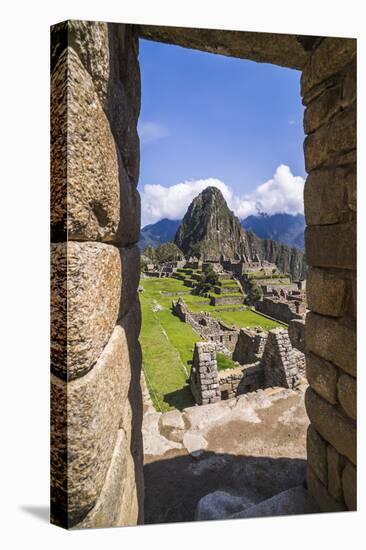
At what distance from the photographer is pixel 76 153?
4.94ft

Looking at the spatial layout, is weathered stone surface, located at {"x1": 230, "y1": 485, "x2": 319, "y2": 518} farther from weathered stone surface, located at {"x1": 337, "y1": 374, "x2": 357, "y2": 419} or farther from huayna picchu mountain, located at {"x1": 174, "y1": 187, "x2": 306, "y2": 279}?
huayna picchu mountain, located at {"x1": 174, "y1": 187, "x2": 306, "y2": 279}

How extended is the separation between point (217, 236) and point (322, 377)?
313 feet

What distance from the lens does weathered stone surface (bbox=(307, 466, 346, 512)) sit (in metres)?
2.78

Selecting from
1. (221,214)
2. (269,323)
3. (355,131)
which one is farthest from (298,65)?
(221,214)

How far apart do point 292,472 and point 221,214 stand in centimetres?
10122

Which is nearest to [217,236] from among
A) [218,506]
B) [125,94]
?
[218,506]

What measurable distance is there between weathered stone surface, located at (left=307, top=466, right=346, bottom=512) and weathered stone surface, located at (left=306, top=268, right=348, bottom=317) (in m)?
1.49

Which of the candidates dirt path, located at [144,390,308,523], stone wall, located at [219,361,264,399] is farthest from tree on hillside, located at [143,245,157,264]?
dirt path, located at [144,390,308,523]

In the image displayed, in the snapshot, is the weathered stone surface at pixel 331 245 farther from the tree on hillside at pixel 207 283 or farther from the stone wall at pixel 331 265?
the tree on hillside at pixel 207 283

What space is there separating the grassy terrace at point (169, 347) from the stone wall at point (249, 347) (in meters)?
1.02

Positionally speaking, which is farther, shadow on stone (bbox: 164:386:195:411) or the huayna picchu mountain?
the huayna picchu mountain

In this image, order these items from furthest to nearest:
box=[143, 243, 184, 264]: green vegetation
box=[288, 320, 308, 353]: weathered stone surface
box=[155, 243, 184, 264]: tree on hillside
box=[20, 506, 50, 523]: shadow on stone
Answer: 1. box=[155, 243, 184, 264]: tree on hillside
2. box=[143, 243, 184, 264]: green vegetation
3. box=[288, 320, 308, 353]: weathered stone surface
4. box=[20, 506, 50, 523]: shadow on stone

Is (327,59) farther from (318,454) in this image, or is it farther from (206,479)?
(206,479)

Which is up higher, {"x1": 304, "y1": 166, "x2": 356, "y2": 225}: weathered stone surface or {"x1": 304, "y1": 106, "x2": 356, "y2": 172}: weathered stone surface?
{"x1": 304, "y1": 106, "x2": 356, "y2": 172}: weathered stone surface
